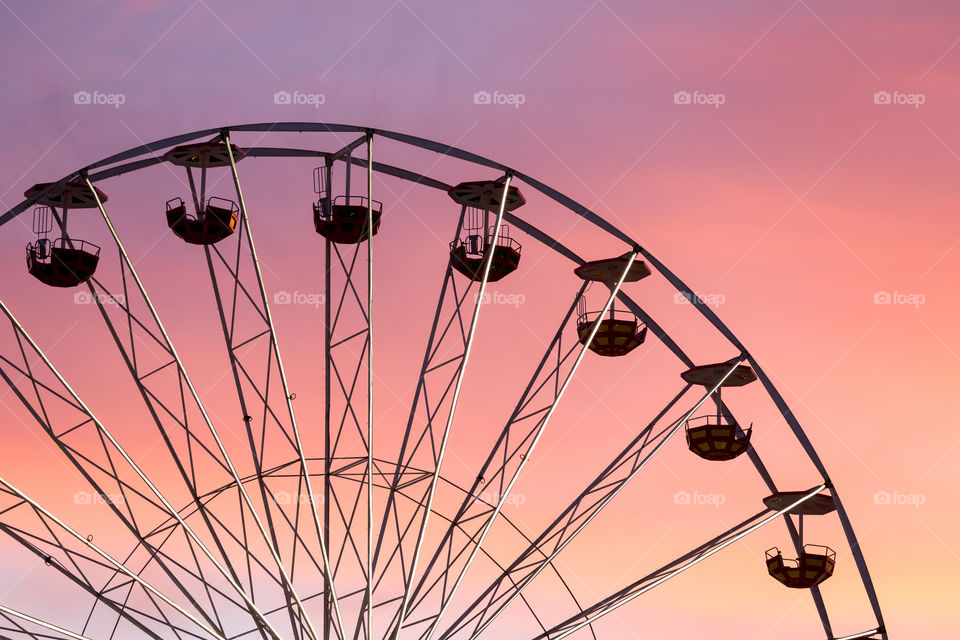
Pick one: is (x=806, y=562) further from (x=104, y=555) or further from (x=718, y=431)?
(x=104, y=555)

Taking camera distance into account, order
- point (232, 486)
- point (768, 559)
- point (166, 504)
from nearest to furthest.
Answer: point (166, 504) < point (232, 486) < point (768, 559)

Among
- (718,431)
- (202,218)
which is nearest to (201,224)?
(202,218)

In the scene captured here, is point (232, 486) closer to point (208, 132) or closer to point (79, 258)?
point (79, 258)

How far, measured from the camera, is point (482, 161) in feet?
94.7

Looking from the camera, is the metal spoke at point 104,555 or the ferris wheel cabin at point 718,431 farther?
the ferris wheel cabin at point 718,431

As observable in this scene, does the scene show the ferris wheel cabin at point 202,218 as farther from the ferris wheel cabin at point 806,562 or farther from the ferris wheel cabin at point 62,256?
the ferris wheel cabin at point 806,562

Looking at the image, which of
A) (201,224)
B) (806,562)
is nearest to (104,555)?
(201,224)

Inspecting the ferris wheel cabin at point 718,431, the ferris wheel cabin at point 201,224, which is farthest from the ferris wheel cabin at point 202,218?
the ferris wheel cabin at point 718,431

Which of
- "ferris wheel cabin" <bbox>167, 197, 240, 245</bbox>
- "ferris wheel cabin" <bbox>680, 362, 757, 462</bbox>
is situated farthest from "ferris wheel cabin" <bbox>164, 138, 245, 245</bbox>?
"ferris wheel cabin" <bbox>680, 362, 757, 462</bbox>

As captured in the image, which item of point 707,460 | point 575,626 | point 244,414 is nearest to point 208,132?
point 244,414

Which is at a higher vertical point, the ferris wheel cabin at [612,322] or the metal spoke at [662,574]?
the ferris wheel cabin at [612,322]

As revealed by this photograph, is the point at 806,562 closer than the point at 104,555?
No

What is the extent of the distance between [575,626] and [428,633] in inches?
136

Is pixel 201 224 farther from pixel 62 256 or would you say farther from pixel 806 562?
pixel 806 562
